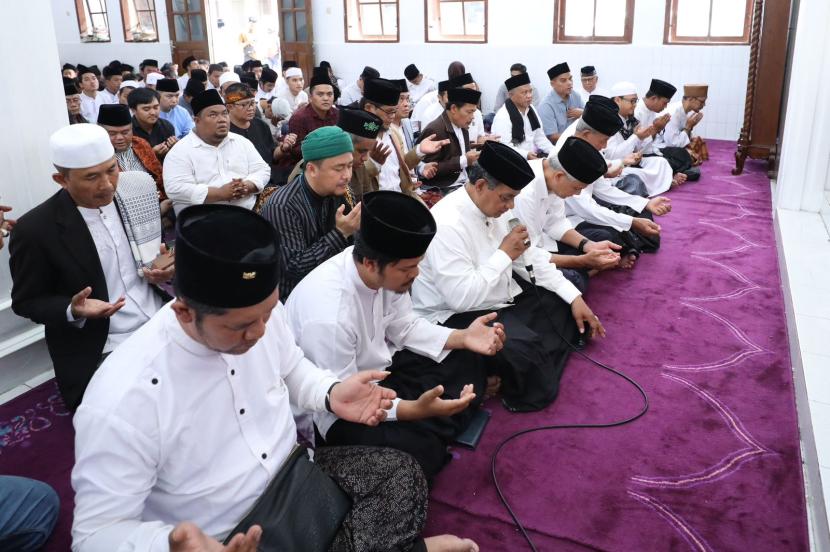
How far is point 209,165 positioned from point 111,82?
17.2 feet

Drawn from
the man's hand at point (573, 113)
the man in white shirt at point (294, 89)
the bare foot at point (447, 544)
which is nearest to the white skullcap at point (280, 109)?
the man in white shirt at point (294, 89)

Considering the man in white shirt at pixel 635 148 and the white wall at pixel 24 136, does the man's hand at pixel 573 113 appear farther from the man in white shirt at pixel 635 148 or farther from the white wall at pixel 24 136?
the white wall at pixel 24 136

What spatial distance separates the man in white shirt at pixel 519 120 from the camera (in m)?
5.43

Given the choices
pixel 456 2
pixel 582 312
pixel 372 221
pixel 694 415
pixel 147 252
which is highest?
pixel 456 2

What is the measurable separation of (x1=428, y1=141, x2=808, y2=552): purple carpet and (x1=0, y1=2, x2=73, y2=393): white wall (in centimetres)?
187

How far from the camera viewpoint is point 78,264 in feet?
7.72

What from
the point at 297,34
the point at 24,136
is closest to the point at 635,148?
the point at 24,136

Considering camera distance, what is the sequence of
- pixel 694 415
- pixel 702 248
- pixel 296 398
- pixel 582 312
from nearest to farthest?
pixel 296 398 → pixel 694 415 → pixel 582 312 → pixel 702 248

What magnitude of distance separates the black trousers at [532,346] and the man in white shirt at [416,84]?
19.3 feet

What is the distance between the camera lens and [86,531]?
1199 mm

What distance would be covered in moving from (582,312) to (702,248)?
70.6 inches

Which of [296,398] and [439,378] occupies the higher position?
[296,398]

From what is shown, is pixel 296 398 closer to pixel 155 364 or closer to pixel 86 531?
pixel 155 364

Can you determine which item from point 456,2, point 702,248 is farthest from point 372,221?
point 456,2
